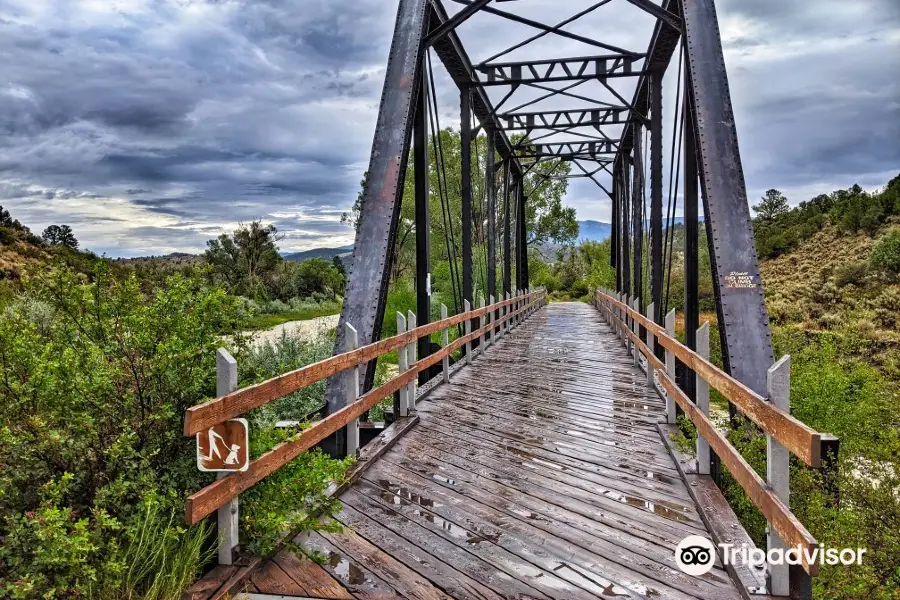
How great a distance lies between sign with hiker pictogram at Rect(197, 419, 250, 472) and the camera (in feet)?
9.04

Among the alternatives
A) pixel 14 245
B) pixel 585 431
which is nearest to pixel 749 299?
pixel 585 431

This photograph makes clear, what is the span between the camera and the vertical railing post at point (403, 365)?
5.91 m

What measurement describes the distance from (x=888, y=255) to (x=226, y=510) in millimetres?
28529

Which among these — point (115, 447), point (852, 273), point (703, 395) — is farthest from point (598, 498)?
point (852, 273)

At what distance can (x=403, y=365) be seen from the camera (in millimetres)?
5957

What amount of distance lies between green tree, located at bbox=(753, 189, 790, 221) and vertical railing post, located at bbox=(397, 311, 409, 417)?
2102 inches

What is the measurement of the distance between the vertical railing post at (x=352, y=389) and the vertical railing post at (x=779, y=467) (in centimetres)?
292

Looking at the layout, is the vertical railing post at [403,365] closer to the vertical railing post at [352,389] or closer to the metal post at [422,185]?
the vertical railing post at [352,389]

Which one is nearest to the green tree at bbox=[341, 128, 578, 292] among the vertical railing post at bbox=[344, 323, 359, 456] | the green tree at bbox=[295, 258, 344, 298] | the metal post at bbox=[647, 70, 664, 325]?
the green tree at bbox=[295, 258, 344, 298]

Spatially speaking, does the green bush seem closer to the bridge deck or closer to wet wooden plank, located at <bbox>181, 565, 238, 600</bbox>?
wet wooden plank, located at <bbox>181, 565, 238, 600</bbox>

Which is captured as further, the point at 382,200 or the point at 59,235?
the point at 59,235

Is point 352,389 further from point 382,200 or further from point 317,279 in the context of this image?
point 317,279

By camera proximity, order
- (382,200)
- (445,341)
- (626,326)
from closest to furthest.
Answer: (382,200) → (445,341) → (626,326)

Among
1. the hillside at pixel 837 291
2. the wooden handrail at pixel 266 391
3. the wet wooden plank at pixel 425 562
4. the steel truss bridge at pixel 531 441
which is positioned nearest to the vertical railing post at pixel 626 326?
the steel truss bridge at pixel 531 441
